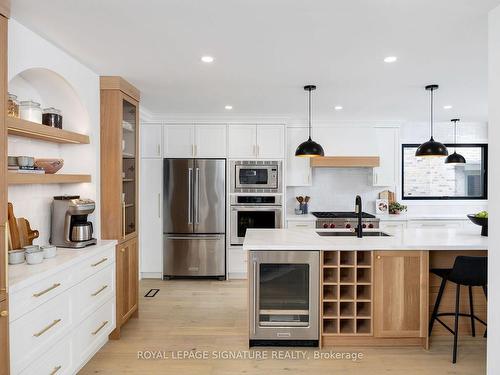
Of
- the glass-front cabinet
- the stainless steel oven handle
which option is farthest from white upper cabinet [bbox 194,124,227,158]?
the stainless steel oven handle

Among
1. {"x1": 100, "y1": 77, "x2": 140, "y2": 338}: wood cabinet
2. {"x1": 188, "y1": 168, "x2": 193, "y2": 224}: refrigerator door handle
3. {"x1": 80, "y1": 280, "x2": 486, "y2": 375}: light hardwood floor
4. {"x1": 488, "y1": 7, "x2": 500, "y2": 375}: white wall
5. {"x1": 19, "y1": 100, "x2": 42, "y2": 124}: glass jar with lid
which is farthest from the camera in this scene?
{"x1": 188, "y1": 168, "x2": 193, "y2": 224}: refrigerator door handle

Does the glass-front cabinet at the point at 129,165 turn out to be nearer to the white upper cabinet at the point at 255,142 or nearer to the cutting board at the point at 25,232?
the cutting board at the point at 25,232

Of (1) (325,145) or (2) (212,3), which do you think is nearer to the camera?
(2) (212,3)

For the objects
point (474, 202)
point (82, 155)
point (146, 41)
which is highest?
point (146, 41)

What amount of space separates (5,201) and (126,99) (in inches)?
74.5

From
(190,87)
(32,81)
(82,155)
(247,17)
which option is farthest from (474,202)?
(32,81)

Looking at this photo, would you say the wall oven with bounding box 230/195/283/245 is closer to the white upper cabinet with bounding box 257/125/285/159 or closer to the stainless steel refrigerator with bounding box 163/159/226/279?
the stainless steel refrigerator with bounding box 163/159/226/279

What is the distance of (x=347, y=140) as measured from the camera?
5.61 meters

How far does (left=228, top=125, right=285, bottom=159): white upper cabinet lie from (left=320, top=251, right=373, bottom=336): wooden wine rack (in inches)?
95.0

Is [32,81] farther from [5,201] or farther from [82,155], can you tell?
[5,201]

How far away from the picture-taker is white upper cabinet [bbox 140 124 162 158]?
17.5ft

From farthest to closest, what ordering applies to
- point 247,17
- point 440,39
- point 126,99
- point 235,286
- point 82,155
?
point 235,286 → point 126,99 → point 82,155 → point 440,39 → point 247,17

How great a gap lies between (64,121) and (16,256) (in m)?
1.32

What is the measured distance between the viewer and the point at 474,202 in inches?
237
